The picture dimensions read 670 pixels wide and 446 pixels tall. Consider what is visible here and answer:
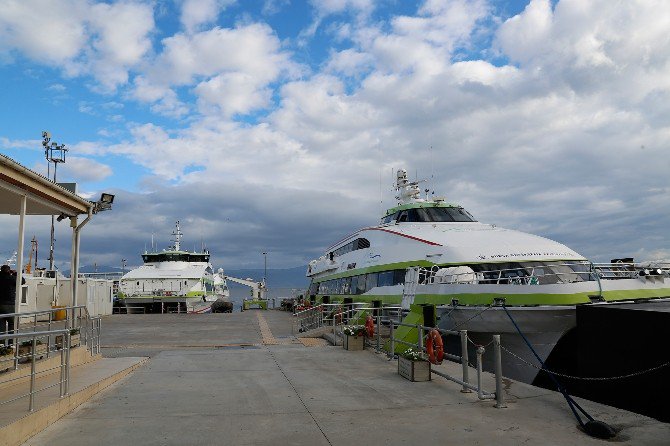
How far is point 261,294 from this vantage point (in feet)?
192

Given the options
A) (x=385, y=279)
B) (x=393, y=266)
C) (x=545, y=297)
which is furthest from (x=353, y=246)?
(x=545, y=297)

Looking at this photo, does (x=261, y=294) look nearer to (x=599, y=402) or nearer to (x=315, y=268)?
(x=315, y=268)

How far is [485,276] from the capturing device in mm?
15062

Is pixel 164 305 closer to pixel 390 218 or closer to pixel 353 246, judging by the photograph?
pixel 353 246

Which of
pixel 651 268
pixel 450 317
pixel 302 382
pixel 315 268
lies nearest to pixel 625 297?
pixel 651 268

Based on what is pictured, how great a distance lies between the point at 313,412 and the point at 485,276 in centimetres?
973

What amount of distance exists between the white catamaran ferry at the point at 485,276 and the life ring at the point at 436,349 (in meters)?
3.27

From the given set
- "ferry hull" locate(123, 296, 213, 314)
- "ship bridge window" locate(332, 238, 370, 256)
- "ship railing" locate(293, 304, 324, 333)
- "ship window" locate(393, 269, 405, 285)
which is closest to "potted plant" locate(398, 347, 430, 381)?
"ship window" locate(393, 269, 405, 285)

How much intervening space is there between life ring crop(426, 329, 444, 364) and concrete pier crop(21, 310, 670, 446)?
37cm

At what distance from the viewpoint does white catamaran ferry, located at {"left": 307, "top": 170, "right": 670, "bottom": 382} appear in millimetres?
11508

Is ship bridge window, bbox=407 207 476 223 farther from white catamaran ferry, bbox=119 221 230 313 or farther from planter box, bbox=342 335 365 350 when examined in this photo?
white catamaran ferry, bbox=119 221 230 313

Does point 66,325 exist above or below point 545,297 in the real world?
below

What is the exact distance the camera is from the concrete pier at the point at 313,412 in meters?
5.62

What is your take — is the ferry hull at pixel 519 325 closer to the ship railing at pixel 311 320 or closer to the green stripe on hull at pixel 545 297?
the green stripe on hull at pixel 545 297
